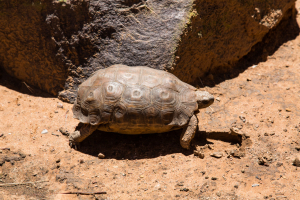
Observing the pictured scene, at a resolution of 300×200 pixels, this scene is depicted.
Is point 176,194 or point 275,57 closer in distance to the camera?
point 176,194

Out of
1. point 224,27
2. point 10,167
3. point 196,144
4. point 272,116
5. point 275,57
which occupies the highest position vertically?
point 224,27

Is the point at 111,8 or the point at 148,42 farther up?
the point at 111,8

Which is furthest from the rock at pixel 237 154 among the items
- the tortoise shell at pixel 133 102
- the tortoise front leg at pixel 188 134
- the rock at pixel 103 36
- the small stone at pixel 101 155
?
the small stone at pixel 101 155

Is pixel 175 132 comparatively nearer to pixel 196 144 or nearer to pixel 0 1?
pixel 196 144

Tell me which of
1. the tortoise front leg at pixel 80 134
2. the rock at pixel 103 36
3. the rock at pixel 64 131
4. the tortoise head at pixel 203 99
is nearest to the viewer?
the tortoise front leg at pixel 80 134

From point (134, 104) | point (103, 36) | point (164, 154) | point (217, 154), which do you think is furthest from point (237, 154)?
point (103, 36)

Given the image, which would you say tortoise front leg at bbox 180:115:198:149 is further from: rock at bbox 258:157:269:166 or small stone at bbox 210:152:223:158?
rock at bbox 258:157:269:166

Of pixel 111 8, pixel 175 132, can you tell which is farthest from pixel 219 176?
pixel 111 8

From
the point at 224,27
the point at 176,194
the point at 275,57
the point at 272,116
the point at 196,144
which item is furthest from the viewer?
the point at 275,57

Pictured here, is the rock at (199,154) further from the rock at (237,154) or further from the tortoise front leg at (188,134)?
the rock at (237,154)
